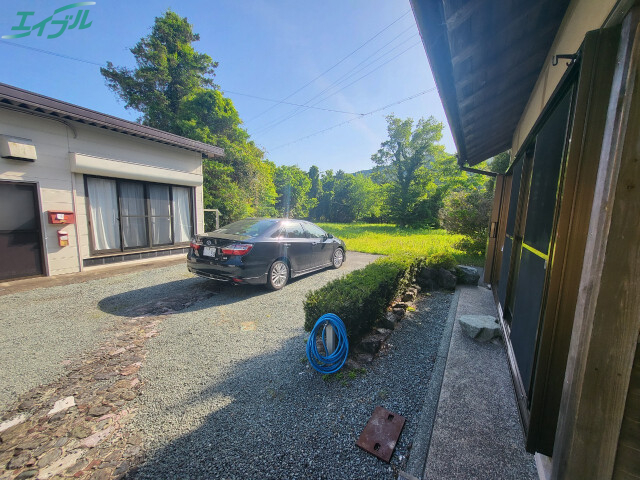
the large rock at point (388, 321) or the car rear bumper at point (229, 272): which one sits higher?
the car rear bumper at point (229, 272)

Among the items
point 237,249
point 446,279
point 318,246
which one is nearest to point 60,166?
Result: point 237,249

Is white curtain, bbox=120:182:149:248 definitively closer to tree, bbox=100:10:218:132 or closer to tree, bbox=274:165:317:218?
tree, bbox=100:10:218:132

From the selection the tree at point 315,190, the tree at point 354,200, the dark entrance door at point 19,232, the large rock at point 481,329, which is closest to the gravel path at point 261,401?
the large rock at point 481,329

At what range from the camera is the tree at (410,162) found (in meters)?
22.7

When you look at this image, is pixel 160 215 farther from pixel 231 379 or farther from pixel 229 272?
pixel 231 379

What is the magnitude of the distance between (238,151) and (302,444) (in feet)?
42.6

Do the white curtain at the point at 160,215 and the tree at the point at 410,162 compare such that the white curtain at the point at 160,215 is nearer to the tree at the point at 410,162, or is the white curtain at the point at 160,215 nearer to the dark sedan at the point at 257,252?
the dark sedan at the point at 257,252

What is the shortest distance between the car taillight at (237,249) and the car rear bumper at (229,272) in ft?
0.68

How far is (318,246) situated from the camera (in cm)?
599

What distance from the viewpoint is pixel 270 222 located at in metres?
5.13

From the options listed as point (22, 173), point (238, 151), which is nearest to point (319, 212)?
point (238, 151)

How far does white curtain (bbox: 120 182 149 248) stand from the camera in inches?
261

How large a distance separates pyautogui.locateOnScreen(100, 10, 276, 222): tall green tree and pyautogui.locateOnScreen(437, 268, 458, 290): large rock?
9680 millimetres

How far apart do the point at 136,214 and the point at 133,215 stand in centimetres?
8
